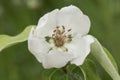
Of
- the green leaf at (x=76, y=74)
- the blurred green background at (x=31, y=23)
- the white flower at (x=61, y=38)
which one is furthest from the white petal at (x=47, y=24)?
the blurred green background at (x=31, y=23)

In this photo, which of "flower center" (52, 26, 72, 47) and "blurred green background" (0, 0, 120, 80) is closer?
"flower center" (52, 26, 72, 47)

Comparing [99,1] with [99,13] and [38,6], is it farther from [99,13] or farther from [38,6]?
[38,6]

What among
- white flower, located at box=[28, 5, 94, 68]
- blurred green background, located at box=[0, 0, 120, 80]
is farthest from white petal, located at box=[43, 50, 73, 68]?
blurred green background, located at box=[0, 0, 120, 80]

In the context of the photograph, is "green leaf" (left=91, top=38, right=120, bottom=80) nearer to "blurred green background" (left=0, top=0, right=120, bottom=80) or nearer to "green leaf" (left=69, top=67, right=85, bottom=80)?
"green leaf" (left=69, top=67, right=85, bottom=80)

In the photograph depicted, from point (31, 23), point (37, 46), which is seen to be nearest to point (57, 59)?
point (37, 46)

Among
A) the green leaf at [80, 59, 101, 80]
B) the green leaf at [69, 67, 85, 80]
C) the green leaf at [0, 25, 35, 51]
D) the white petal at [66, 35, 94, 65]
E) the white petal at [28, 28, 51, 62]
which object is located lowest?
the green leaf at [80, 59, 101, 80]

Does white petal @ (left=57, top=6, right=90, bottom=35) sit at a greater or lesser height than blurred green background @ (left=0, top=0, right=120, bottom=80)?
greater
